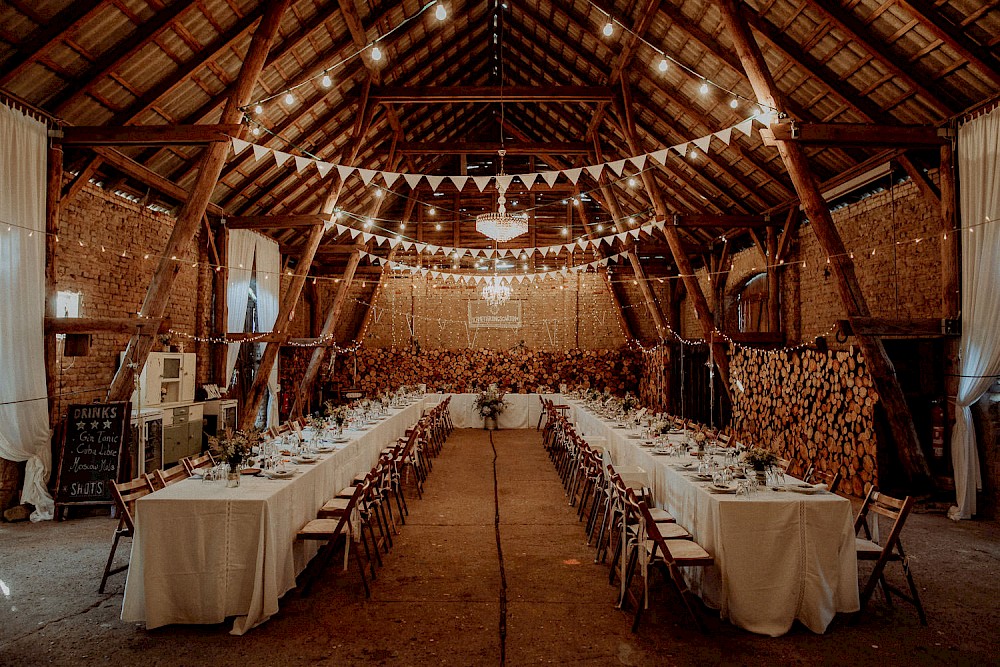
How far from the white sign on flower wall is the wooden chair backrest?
12155mm

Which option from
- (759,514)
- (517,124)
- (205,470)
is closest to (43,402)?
(205,470)

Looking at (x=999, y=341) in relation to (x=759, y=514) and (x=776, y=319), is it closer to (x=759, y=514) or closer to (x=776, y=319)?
(x=759, y=514)

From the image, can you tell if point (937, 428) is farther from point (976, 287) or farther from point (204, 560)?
point (204, 560)

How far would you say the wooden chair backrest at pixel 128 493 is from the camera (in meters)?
4.05

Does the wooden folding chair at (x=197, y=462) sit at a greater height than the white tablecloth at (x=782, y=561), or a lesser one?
greater

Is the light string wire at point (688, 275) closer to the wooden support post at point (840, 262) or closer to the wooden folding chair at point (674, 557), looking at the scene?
the wooden support post at point (840, 262)

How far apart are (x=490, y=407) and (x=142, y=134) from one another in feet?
29.1

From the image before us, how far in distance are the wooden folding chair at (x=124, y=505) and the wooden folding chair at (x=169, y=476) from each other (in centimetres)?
8

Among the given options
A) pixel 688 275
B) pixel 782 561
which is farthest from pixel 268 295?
pixel 782 561

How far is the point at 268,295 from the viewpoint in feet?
41.8

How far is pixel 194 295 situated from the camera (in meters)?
10.4

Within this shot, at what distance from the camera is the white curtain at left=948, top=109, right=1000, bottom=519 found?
5.97 metres

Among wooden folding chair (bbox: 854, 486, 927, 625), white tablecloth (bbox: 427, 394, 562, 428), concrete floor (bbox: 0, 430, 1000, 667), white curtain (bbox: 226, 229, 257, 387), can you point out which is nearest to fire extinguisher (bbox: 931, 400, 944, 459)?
concrete floor (bbox: 0, 430, 1000, 667)

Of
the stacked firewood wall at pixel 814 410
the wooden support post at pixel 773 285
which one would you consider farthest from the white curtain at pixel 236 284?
the wooden support post at pixel 773 285
